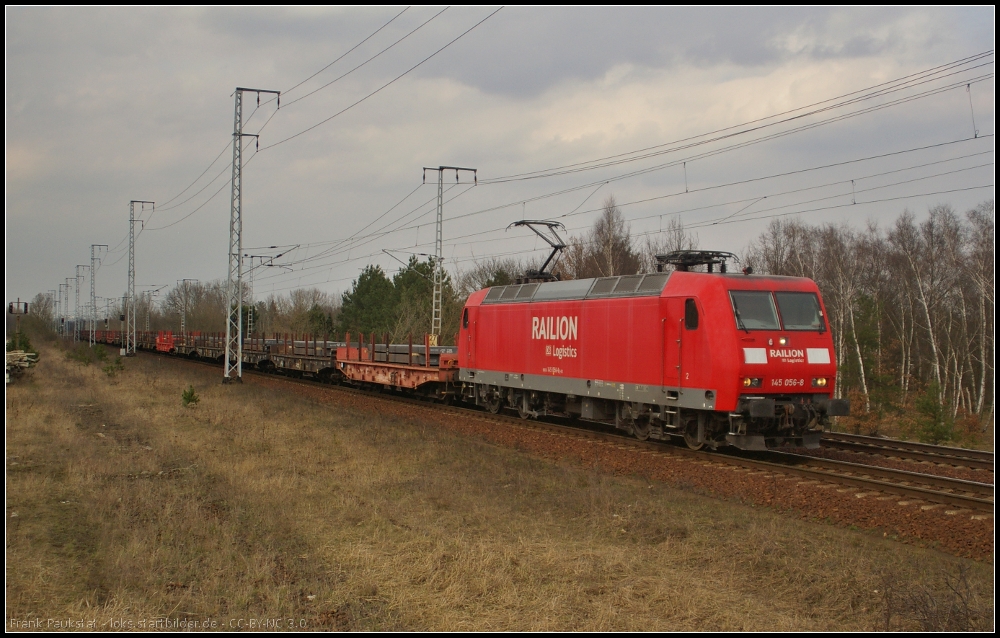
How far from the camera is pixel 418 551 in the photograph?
23.8 feet

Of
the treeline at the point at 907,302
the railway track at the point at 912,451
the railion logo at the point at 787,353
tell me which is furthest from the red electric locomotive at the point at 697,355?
the treeline at the point at 907,302

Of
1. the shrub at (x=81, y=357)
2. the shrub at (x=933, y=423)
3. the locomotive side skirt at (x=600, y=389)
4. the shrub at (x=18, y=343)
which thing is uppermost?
the shrub at (x=18, y=343)

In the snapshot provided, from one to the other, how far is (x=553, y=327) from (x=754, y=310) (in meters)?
5.32

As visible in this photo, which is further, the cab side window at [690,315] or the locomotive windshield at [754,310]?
the cab side window at [690,315]

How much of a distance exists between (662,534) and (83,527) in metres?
6.35

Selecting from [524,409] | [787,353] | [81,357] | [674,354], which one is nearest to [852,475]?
[787,353]

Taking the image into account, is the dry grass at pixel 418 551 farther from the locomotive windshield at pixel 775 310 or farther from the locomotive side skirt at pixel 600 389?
the locomotive windshield at pixel 775 310

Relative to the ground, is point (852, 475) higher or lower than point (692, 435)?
lower

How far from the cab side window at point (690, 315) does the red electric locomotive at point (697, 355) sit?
0.09ft

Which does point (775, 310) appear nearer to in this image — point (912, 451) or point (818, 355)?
Answer: point (818, 355)

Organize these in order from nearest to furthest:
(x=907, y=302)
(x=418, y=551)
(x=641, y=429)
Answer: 1. (x=418, y=551)
2. (x=641, y=429)
3. (x=907, y=302)

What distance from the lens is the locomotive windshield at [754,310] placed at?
1234cm

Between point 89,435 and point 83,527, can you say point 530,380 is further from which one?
point 83,527

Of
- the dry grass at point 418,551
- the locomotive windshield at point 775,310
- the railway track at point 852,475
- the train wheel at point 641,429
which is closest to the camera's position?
the dry grass at point 418,551
